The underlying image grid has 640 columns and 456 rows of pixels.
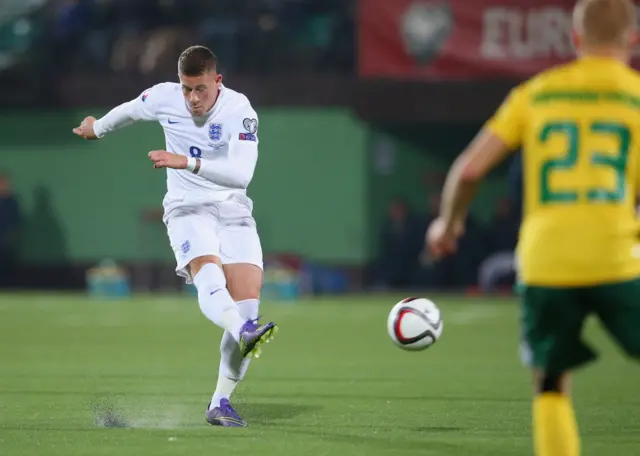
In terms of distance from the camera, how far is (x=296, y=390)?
1019 cm

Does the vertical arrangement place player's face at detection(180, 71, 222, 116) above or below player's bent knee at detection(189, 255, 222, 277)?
above

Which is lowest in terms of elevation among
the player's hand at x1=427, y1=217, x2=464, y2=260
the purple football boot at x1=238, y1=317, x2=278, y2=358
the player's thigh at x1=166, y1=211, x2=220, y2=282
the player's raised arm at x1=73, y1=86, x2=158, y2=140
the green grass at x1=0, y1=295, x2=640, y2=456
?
the green grass at x1=0, y1=295, x2=640, y2=456

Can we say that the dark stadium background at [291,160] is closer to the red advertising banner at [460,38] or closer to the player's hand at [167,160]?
the red advertising banner at [460,38]

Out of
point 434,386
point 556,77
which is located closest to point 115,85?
point 434,386

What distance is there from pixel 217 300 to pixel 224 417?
701mm

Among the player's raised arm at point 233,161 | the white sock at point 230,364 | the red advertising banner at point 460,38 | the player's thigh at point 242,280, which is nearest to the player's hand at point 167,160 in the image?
the player's raised arm at point 233,161

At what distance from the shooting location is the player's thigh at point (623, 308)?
5.26 metres

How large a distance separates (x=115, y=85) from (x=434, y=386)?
14347mm

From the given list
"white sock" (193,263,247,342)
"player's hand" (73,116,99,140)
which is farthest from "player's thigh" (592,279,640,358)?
"player's hand" (73,116,99,140)

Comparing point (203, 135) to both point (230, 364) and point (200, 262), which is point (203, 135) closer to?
point (200, 262)

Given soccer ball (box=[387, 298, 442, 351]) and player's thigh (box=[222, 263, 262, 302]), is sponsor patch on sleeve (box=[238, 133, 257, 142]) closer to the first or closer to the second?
player's thigh (box=[222, 263, 262, 302])

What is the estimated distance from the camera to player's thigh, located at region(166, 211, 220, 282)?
8.10 metres

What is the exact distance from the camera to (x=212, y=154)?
27.2ft

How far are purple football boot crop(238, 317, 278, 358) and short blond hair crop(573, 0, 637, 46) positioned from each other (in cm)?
280
